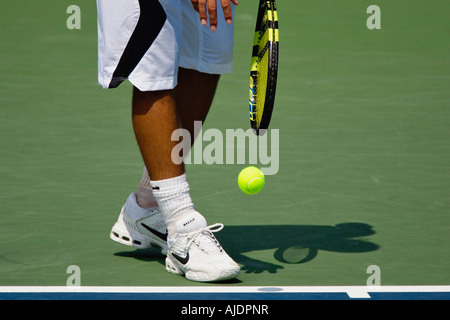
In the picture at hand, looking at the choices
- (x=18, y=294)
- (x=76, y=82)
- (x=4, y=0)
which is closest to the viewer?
(x=18, y=294)

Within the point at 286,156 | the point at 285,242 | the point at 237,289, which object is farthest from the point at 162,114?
the point at 286,156

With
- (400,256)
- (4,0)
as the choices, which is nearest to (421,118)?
(400,256)

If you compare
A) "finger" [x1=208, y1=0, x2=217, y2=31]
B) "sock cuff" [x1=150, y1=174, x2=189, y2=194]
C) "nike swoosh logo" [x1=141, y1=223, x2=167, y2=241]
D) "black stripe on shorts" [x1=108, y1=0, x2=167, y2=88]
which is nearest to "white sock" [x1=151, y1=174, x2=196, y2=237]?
"sock cuff" [x1=150, y1=174, x2=189, y2=194]

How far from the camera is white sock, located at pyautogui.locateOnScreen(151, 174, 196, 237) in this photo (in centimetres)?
399

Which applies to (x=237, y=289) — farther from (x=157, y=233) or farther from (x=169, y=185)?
(x=157, y=233)

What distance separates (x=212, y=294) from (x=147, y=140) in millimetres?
740

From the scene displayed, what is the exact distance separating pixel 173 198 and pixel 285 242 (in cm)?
72

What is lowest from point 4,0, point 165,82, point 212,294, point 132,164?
point 212,294

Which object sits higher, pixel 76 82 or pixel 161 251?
pixel 76 82

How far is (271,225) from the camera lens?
4742 millimetres

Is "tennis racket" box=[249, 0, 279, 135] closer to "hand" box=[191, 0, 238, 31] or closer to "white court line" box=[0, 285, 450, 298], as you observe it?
"hand" box=[191, 0, 238, 31]

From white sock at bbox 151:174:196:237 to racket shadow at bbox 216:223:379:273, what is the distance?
0.38 meters

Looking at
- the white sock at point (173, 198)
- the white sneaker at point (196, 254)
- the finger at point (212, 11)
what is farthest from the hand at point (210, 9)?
the white sneaker at point (196, 254)

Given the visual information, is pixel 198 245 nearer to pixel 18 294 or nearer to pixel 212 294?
pixel 212 294
